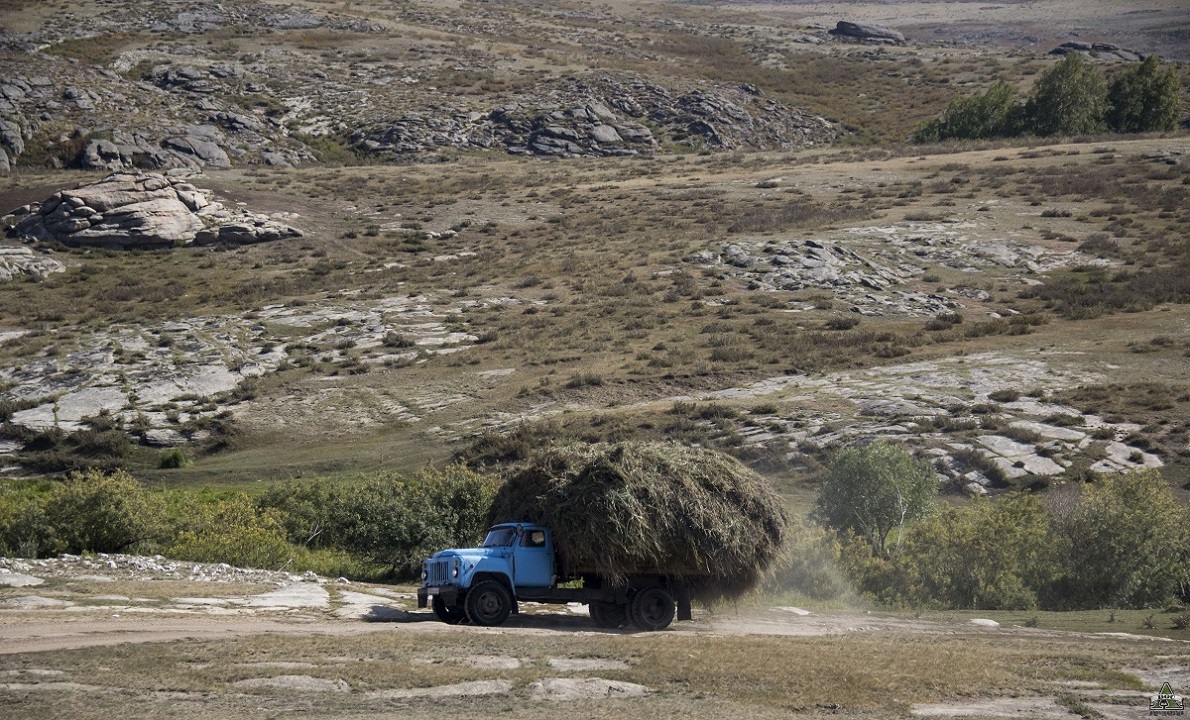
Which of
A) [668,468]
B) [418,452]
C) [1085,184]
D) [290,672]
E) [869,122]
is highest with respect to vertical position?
[869,122]

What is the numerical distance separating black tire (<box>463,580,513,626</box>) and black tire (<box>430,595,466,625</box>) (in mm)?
368

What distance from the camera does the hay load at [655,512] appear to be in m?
18.7

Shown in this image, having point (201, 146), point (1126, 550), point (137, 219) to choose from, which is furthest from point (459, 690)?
point (201, 146)

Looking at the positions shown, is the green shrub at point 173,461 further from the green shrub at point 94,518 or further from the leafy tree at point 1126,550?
the leafy tree at point 1126,550

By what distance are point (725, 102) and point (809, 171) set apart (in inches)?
1318

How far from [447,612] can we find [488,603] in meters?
0.89

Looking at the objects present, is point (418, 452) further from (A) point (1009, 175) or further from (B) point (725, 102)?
(B) point (725, 102)

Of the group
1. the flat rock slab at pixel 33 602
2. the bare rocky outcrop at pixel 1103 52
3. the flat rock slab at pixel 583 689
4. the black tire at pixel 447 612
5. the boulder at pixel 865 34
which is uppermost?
the boulder at pixel 865 34

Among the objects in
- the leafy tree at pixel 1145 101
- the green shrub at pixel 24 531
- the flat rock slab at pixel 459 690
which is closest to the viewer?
the flat rock slab at pixel 459 690

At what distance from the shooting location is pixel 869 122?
403 feet

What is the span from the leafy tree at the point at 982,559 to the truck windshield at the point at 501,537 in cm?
1148

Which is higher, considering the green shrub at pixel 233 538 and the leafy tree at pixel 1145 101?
the leafy tree at pixel 1145 101

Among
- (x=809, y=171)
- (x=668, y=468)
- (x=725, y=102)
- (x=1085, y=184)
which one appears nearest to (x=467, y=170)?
(x=809, y=171)

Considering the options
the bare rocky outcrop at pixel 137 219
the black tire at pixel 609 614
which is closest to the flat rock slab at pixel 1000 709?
the black tire at pixel 609 614
